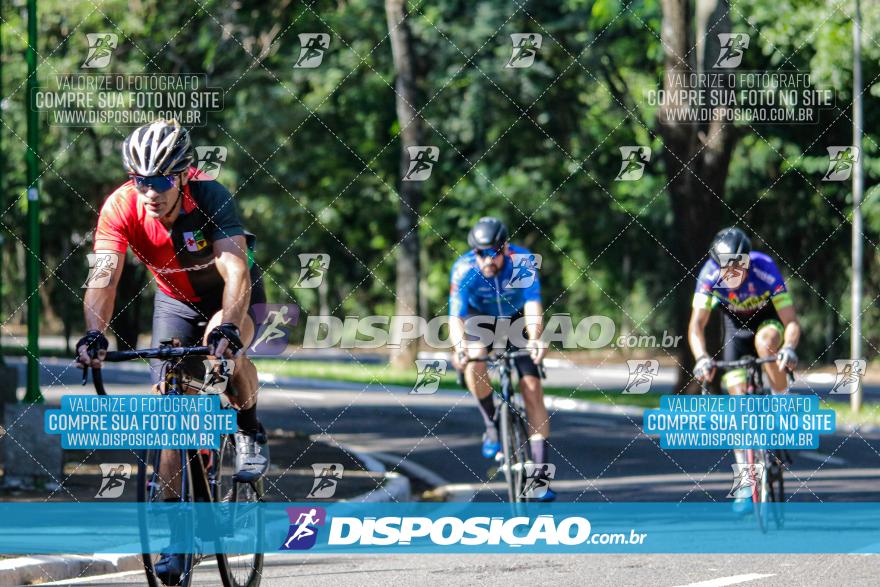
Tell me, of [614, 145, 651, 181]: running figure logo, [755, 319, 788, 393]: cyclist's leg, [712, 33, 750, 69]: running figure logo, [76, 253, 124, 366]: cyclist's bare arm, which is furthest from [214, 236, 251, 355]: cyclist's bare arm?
[712, 33, 750, 69]: running figure logo

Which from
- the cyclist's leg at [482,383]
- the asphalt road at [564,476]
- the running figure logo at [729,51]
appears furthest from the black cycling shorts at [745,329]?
the running figure logo at [729,51]

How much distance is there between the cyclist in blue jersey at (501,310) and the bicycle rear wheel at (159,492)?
11.8 feet

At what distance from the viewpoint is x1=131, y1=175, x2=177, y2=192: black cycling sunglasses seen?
648 centimetres

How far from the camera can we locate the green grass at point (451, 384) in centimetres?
2108

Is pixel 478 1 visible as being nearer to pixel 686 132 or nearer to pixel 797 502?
pixel 686 132

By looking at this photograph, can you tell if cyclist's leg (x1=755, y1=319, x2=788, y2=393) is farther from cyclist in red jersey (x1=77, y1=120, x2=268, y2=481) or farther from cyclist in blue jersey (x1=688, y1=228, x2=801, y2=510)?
cyclist in red jersey (x1=77, y1=120, x2=268, y2=481)

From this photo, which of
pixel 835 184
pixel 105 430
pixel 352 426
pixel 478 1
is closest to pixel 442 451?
pixel 352 426

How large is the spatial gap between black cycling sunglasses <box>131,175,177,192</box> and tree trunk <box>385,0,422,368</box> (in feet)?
69.1

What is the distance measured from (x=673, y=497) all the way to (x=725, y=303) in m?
2.02

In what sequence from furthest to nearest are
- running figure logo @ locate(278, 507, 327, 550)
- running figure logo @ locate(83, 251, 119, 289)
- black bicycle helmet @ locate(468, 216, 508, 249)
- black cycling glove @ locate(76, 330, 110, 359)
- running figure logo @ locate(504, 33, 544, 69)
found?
1. running figure logo @ locate(504, 33, 544, 69)
2. black bicycle helmet @ locate(468, 216, 508, 249)
3. running figure logo @ locate(278, 507, 327, 550)
4. running figure logo @ locate(83, 251, 119, 289)
5. black cycling glove @ locate(76, 330, 110, 359)

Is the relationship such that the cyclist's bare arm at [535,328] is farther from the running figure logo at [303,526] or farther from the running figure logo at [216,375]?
the running figure logo at [216,375]

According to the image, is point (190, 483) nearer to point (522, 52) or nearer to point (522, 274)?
point (522, 274)

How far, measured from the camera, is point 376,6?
30844 mm

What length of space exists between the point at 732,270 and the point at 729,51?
36.1 ft
